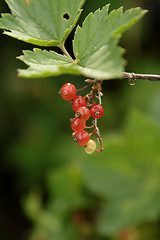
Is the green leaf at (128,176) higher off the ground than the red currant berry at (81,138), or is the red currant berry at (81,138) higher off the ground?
the red currant berry at (81,138)

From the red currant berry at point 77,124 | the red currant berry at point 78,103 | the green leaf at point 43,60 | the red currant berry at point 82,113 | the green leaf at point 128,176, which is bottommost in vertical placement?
the green leaf at point 128,176

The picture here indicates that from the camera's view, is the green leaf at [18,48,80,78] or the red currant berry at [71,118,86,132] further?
the red currant berry at [71,118,86,132]

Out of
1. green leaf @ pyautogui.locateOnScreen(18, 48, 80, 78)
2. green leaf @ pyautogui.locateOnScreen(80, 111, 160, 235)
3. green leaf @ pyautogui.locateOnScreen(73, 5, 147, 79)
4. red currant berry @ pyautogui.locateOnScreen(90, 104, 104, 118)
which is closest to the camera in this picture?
green leaf @ pyautogui.locateOnScreen(73, 5, 147, 79)

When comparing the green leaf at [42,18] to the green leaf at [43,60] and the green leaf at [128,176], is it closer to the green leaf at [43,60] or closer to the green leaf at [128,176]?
the green leaf at [43,60]

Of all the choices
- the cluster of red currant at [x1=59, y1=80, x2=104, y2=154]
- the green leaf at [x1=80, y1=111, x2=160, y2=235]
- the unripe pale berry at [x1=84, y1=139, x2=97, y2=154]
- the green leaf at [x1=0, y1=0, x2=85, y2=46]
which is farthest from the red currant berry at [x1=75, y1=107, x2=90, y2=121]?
the green leaf at [x1=80, y1=111, x2=160, y2=235]

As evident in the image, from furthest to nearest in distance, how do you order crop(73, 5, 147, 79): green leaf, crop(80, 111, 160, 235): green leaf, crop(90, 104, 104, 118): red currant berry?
crop(80, 111, 160, 235): green leaf
crop(90, 104, 104, 118): red currant berry
crop(73, 5, 147, 79): green leaf

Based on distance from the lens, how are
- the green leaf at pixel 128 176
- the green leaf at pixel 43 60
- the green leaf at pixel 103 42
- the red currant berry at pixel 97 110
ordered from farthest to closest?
1. the green leaf at pixel 128 176
2. the red currant berry at pixel 97 110
3. the green leaf at pixel 43 60
4. the green leaf at pixel 103 42

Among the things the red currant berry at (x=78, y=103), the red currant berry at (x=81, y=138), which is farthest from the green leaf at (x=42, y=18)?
the red currant berry at (x=81, y=138)

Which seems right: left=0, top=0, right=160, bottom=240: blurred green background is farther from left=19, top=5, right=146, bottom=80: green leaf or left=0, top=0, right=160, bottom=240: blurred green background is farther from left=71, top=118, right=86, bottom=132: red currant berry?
left=19, top=5, right=146, bottom=80: green leaf
